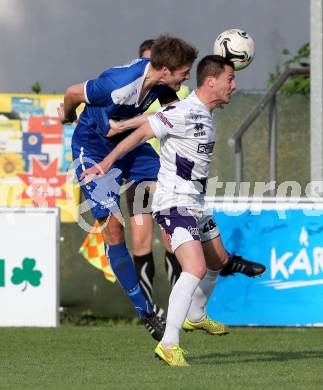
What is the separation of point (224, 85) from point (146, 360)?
1810 mm

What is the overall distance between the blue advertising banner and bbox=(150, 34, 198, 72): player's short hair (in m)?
2.74

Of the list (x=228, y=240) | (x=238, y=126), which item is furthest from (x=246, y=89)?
(x=228, y=240)

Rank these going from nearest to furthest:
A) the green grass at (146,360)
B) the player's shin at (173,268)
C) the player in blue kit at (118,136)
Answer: the green grass at (146,360) → the player in blue kit at (118,136) → the player's shin at (173,268)

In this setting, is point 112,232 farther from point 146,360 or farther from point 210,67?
point 210,67

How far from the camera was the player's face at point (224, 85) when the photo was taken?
8.66 m

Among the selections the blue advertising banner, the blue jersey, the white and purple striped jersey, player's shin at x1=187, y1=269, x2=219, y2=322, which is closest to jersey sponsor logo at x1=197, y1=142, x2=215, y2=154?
the white and purple striped jersey

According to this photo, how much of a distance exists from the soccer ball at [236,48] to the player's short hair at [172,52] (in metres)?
0.35

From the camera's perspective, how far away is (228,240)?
11.5m

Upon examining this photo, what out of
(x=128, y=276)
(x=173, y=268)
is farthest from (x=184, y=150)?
(x=173, y=268)

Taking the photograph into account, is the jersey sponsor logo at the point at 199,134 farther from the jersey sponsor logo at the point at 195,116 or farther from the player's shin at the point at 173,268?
the player's shin at the point at 173,268

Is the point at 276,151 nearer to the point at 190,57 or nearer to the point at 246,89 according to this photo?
the point at 246,89

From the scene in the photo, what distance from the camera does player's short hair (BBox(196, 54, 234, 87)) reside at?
8.68 meters

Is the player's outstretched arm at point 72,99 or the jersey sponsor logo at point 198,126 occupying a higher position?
the player's outstretched arm at point 72,99

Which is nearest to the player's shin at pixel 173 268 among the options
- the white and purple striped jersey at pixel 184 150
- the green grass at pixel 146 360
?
the green grass at pixel 146 360
